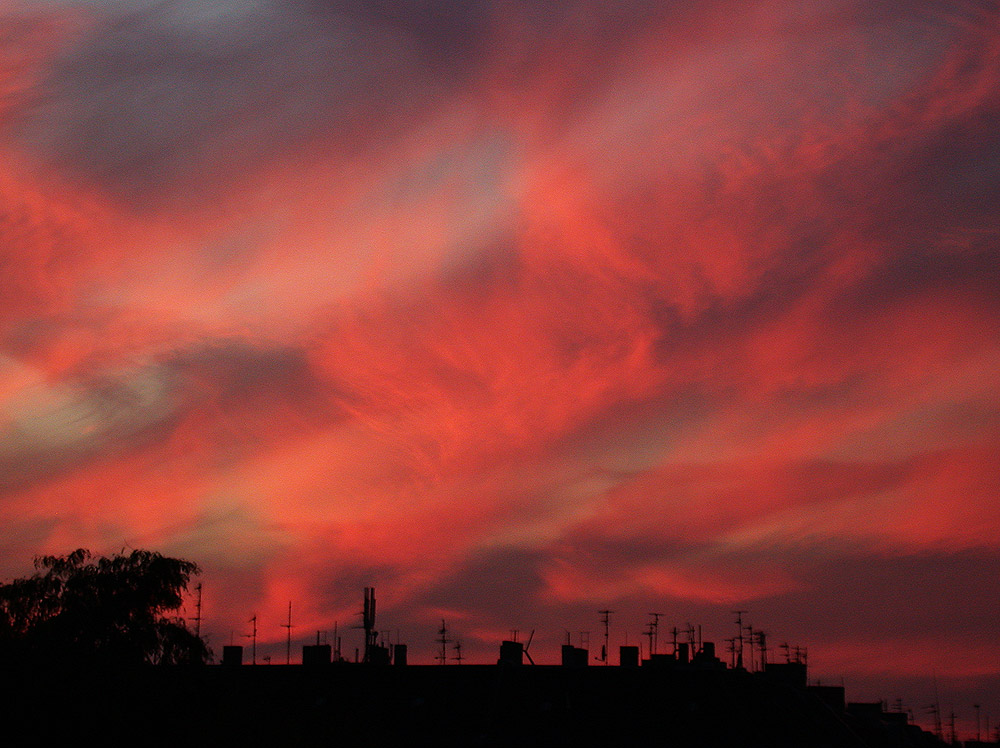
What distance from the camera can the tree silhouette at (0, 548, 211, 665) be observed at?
73.4m

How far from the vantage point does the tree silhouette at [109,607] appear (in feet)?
241

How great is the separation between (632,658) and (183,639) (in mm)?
25829

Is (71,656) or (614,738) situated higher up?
(71,656)

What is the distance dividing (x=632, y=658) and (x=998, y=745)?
59670mm

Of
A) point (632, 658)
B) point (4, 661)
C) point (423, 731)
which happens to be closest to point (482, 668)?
point (423, 731)

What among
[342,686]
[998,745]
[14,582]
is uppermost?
[14,582]

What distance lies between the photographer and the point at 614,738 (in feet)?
218

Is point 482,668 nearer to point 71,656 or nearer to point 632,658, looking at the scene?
point 632,658

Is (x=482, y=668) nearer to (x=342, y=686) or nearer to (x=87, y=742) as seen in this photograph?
(x=342, y=686)

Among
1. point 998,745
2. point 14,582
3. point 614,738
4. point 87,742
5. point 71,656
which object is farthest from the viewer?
point 998,745

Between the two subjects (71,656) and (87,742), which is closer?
(87,742)

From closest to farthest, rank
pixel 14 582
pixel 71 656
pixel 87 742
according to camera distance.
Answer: pixel 87 742 → pixel 71 656 → pixel 14 582

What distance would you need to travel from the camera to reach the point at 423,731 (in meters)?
67.2

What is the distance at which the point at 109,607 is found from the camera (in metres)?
75.9
